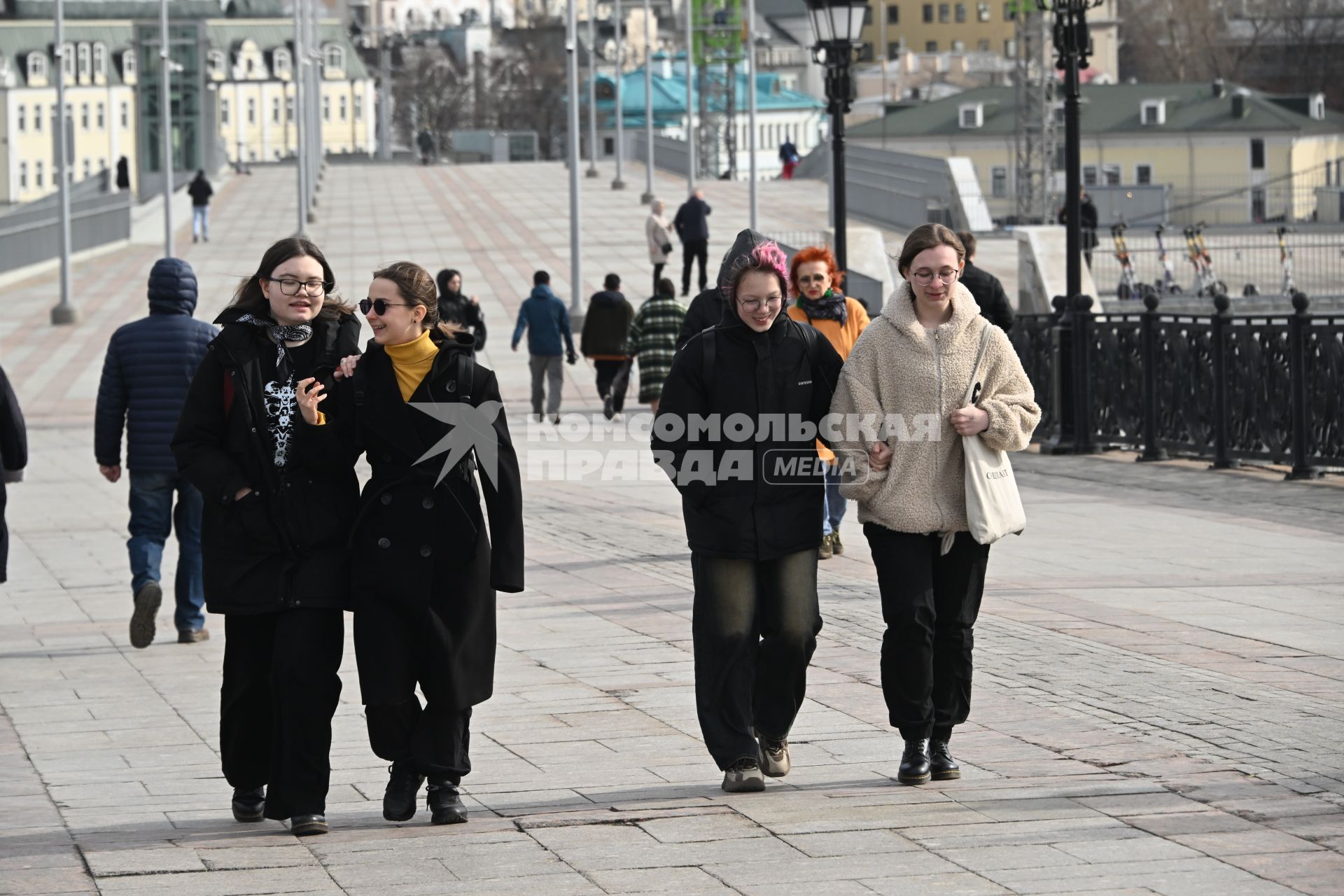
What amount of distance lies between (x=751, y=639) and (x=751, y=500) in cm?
42

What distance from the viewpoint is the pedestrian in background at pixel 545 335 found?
21.2m

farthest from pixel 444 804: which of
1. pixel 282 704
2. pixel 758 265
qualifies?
pixel 758 265

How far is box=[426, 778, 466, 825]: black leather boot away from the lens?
18.7 feet

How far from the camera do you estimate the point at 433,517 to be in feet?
18.9

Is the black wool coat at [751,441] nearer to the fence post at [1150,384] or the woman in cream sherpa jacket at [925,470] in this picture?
the woman in cream sherpa jacket at [925,470]

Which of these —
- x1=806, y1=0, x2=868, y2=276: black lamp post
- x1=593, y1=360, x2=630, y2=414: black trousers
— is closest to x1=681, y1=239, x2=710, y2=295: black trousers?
x1=806, y1=0, x2=868, y2=276: black lamp post

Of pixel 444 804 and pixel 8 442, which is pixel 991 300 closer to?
pixel 8 442

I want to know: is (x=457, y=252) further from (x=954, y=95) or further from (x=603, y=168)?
(x=954, y=95)

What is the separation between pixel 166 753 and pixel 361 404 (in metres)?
1.85

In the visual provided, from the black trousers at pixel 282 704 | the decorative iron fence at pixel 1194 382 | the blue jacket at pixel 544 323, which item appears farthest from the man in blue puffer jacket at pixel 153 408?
the blue jacket at pixel 544 323

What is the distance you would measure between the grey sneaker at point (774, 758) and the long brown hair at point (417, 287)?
1.50 meters

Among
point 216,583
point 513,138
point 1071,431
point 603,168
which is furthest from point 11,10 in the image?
point 216,583

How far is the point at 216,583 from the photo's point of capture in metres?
5.78

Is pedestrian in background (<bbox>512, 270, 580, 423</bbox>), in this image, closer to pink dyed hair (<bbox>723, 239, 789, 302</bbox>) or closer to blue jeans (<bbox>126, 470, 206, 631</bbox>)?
blue jeans (<bbox>126, 470, 206, 631</bbox>)
